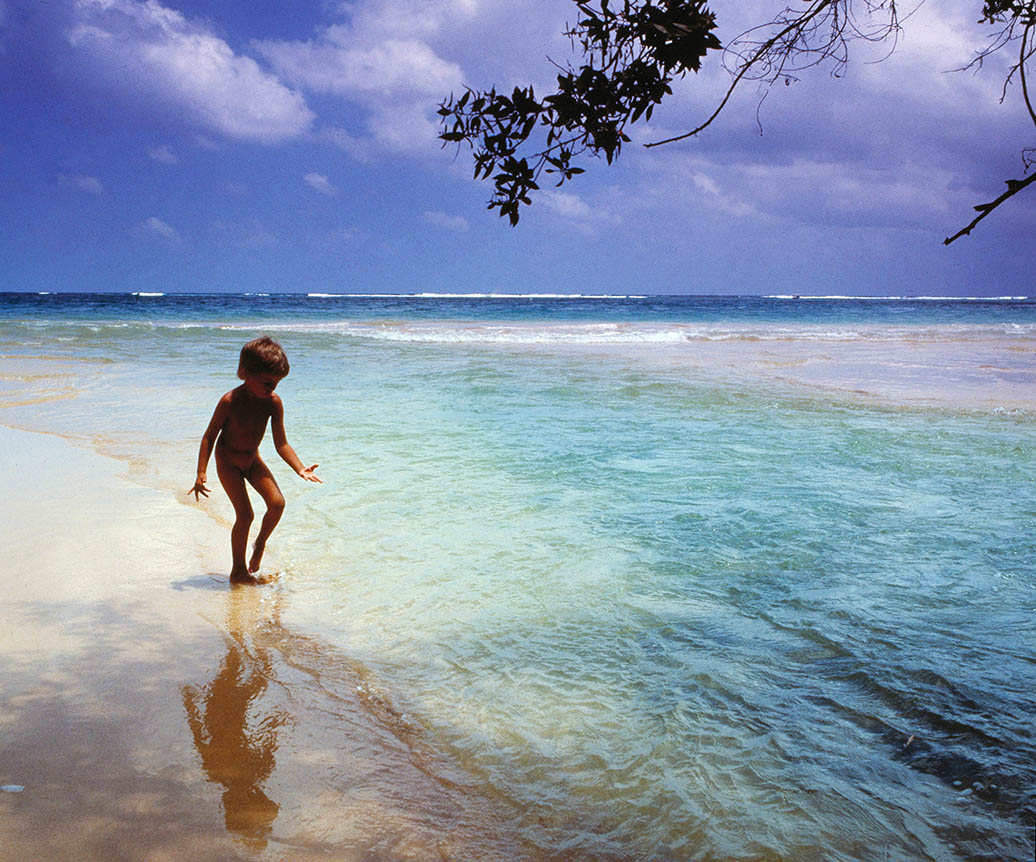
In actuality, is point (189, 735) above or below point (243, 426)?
below

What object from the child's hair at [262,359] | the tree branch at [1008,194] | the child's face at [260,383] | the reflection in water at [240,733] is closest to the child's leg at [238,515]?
the child's face at [260,383]

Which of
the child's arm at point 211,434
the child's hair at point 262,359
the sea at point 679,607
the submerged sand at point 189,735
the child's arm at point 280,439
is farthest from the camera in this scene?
the child's arm at point 280,439

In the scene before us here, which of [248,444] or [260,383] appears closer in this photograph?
[260,383]

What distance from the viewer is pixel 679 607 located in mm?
4121

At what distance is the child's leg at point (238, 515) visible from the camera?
4379 millimetres

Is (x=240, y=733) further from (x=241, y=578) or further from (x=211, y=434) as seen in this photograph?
(x=211, y=434)

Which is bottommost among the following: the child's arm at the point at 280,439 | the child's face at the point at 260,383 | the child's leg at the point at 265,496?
the child's leg at the point at 265,496

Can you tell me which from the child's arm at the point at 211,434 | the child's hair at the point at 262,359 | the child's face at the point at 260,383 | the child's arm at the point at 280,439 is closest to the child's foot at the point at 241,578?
the child's arm at the point at 211,434

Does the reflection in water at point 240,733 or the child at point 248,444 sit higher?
the child at point 248,444

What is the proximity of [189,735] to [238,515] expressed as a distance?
5.70 feet

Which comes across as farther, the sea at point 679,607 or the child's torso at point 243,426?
the child's torso at point 243,426

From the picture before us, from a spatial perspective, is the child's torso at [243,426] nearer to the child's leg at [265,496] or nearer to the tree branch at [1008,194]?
the child's leg at [265,496]

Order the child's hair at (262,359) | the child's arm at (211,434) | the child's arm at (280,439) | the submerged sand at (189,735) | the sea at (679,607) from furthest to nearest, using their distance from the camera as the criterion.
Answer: the child's arm at (280,439), the child's arm at (211,434), the child's hair at (262,359), the sea at (679,607), the submerged sand at (189,735)

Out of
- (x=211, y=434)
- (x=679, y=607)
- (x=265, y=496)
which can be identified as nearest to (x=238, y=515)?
A: (x=265, y=496)
